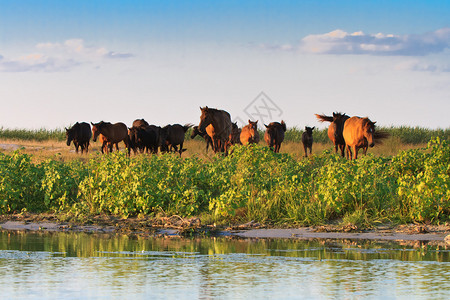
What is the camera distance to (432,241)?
12875 mm

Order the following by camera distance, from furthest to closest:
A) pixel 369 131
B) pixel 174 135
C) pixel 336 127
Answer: pixel 174 135 < pixel 336 127 < pixel 369 131

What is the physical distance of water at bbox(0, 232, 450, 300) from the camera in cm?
815

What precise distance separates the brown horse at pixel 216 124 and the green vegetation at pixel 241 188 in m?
12.1

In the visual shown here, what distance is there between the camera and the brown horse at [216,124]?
30984 millimetres

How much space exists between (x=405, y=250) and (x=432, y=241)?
148 centimetres

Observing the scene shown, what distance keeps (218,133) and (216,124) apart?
529 millimetres

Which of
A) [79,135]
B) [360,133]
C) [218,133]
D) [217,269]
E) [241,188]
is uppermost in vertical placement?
[79,135]

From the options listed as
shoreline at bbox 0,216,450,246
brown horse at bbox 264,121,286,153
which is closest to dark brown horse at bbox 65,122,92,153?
brown horse at bbox 264,121,286,153

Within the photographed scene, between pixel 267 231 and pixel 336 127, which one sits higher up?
pixel 336 127

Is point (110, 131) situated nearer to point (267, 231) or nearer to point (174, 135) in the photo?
point (174, 135)

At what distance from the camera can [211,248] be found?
39.1ft

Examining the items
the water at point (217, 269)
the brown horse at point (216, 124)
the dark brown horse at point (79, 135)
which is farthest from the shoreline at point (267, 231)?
the dark brown horse at point (79, 135)

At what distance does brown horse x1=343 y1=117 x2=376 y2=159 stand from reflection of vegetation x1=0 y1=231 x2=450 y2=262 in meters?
14.8

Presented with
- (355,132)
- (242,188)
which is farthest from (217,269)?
(355,132)
